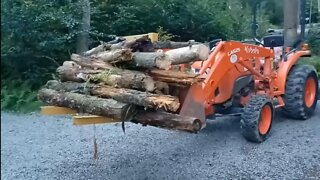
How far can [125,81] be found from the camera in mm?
3668

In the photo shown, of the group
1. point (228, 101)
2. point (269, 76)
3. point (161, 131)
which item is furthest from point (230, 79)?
point (161, 131)

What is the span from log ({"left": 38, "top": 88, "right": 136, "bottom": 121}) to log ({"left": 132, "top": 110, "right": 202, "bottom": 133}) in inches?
3.8

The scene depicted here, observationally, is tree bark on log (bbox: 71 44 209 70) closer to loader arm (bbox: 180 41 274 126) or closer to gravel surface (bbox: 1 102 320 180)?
loader arm (bbox: 180 41 274 126)

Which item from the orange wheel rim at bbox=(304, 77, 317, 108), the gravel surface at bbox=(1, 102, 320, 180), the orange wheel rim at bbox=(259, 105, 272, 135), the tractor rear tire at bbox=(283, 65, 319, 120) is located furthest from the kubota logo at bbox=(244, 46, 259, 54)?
the orange wheel rim at bbox=(304, 77, 317, 108)

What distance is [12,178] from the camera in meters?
3.84

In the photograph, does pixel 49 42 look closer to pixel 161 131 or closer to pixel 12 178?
pixel 161 131

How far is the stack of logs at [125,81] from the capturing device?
352 centimetres

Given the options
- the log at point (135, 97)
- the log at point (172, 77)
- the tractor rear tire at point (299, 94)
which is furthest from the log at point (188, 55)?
the tractor rear tire at point (299, 94)

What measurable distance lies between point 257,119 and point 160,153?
0.98 m

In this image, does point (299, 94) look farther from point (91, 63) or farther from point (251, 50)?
point (91, 63)

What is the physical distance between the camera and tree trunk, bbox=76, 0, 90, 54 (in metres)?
6.30

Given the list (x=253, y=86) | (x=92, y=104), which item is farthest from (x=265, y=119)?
(x=92, y=104)

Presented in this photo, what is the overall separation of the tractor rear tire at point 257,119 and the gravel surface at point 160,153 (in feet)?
0.29

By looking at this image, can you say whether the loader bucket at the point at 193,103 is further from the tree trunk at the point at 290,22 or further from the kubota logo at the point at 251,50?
the tree trunk at the point at 290,22
